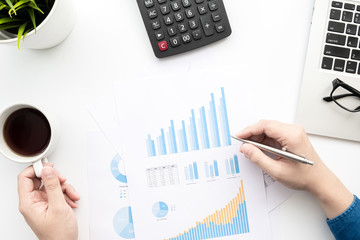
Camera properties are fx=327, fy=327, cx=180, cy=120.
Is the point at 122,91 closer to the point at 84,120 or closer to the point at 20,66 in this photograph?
the point at 84,120

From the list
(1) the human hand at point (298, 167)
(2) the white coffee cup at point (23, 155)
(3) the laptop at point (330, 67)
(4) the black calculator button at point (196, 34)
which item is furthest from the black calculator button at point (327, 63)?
(2) the white coffee cup at point (23, 155)

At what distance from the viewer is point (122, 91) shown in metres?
0.63

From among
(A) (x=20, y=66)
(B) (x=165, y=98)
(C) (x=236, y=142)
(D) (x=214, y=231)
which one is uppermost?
(A) (x=20, y=66)

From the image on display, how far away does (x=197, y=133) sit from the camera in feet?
2.06

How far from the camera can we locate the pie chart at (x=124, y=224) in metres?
0.63

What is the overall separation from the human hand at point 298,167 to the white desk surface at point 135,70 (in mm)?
35

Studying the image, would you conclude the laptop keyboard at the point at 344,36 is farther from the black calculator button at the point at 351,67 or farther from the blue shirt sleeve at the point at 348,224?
the blue shirt sleeve at the point at 348,224

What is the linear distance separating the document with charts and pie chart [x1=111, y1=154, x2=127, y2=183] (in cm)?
1

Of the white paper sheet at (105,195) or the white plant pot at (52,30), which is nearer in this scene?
the white plant pot at (52,30)

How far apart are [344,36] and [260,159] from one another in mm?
275

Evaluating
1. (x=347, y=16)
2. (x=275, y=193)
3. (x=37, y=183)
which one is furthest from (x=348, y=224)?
(x=37, y=183)

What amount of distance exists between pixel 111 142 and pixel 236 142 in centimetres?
24

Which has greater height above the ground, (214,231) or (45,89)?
(45,89)

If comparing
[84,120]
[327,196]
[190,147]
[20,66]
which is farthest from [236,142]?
[20,66]
